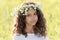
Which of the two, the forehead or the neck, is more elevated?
the forehead

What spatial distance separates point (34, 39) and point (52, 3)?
2809 mm

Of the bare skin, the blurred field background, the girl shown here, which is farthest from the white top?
the blurred field background

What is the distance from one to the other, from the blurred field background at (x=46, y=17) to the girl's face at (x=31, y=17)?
1513 mm

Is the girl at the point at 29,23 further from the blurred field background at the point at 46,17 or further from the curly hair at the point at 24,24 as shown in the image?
the blurred field background at the point at 46,17

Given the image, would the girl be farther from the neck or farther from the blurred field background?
the blurred field background

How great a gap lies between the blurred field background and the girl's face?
1.51 m

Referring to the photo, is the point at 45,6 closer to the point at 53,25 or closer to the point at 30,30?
the point at 53,25

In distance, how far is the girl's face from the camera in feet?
9.38

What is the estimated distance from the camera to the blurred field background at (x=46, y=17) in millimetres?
4551

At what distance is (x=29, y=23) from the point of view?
2912 millimetres

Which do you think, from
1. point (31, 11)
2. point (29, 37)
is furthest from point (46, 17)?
point (31, 11)

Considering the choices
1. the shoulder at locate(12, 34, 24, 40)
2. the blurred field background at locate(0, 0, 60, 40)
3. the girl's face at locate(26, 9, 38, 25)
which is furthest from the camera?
the blurred field background at locate(0, 0, 60, 40)

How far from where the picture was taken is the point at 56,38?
14.6 ft

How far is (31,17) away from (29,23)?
0.28 feet
